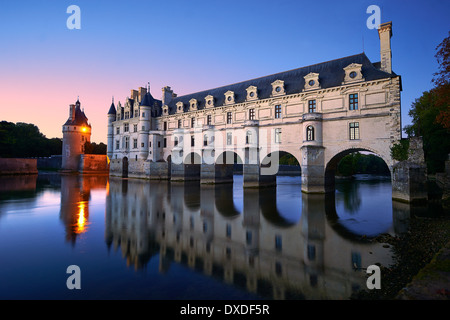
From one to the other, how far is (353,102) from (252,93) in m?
11.8

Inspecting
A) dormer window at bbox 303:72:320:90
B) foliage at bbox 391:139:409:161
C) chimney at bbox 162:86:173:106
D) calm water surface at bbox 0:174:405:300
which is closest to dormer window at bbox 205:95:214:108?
chimney at bbox 162:86:173:106

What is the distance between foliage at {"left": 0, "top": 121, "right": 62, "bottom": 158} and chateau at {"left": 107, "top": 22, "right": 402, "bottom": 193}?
130ft

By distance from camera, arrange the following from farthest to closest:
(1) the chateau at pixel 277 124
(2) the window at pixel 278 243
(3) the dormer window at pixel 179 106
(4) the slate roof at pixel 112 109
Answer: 1. (4) the slate roof at pixel 112 109
2. (3) the dormer window at pixel 179 106
3. (1) the chateau at pixel 277 124
4. (2) the window at pixel 278 243

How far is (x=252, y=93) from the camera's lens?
97.9ft

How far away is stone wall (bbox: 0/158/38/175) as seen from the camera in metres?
46.4

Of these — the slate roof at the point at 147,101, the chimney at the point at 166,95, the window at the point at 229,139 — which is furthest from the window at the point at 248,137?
the slate roof at the point at 147,101

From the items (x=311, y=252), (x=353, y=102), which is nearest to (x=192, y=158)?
(x=353, y=102)

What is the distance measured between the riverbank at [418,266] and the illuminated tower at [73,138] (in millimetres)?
63488

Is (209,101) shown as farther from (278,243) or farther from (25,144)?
(25,144)

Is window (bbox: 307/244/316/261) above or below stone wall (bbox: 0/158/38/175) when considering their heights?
below

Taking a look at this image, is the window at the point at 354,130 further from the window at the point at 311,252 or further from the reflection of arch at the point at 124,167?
the reflection of arch at the point at 124,167

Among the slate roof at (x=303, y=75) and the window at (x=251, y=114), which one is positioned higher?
the slate roof at (x=303, y=75)

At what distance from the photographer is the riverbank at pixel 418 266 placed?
387cm

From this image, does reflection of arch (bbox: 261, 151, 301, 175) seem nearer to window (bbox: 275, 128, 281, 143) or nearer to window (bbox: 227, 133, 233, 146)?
window (bbox: 275, 128, 281, 143)
